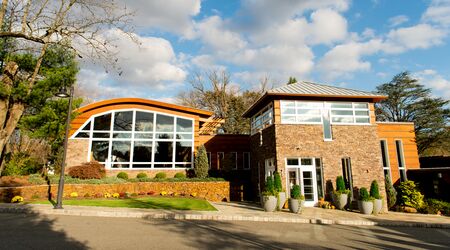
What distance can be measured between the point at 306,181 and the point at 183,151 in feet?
31.5

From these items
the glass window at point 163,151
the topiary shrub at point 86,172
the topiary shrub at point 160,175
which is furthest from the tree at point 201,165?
the topiary shrub at point 86,172

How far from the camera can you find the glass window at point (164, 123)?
810 inches

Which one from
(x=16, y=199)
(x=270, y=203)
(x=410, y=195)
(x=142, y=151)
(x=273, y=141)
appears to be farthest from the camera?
(x=142, y=151)

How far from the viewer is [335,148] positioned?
14.6 metres

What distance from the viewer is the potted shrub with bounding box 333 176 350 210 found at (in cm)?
1339

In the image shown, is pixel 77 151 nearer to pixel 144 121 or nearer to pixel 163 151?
pixel 144 121

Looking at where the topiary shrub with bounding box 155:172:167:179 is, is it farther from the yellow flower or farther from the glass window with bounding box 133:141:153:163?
the yellow flower

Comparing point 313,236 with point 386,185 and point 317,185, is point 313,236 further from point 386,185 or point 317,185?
point 386,185

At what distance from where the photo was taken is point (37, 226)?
315 inches

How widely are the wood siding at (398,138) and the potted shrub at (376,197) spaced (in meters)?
4.58

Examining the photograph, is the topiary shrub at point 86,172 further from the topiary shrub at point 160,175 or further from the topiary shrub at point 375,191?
the topiary shrub at point 375,191

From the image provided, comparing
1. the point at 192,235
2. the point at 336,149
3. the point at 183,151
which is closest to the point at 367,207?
→ the point at 336,149

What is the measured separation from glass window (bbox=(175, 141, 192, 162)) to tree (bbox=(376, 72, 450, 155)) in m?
25.9

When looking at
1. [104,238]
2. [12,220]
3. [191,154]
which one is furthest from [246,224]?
[191,154]
